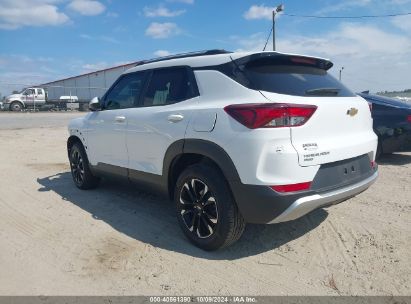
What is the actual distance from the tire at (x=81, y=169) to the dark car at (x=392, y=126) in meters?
5.19

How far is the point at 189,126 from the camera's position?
358 cm

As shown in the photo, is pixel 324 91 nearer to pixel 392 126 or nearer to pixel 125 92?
pixel 125 92

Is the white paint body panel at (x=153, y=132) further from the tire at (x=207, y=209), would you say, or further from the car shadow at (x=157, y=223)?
the car shadow at (x=157, y=223)

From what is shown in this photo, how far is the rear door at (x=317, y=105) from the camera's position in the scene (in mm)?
3139

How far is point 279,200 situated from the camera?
120 inches

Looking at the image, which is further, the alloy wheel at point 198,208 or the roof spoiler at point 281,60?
the alloy wheel at point 198,208

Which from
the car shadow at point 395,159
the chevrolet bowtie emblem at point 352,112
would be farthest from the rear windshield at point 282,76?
the car shadow at point 395,159

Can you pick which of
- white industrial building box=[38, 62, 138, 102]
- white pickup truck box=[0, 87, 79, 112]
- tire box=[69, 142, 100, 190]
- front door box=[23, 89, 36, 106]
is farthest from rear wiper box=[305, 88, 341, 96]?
white industrial building box=[38, 62, 138, 102]

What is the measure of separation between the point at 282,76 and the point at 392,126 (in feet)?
15.1

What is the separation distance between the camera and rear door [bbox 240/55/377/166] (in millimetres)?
3139

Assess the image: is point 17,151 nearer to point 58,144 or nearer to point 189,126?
point 58,144

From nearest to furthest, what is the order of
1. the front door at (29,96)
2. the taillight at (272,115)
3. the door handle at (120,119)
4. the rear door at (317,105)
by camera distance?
the taillight at (272,115) < the rear door at (317,105) < the door handle at (120,119) < the front door at (29,96)

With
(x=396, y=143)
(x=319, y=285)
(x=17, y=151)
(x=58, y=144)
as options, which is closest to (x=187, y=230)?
(x=319, y=285)

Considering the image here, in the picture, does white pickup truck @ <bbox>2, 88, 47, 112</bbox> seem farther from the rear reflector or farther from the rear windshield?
the rear reflector
